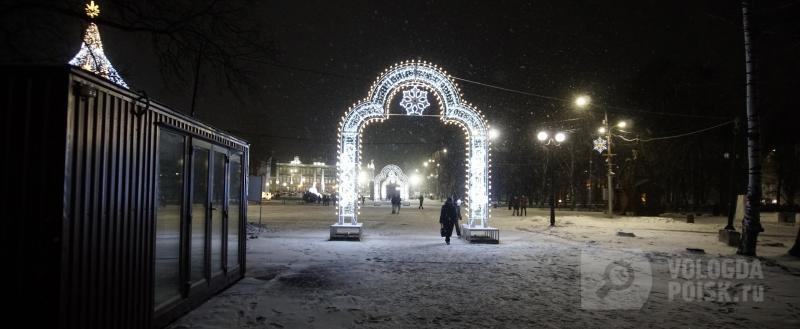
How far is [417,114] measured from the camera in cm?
1714

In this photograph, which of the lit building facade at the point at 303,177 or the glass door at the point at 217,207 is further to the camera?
the lit building facade at the point at 303,177

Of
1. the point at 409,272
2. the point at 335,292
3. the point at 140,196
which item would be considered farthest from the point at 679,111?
the point at 140,196

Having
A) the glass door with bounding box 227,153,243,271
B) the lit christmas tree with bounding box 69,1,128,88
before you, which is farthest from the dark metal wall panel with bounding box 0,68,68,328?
the lit christmas tree with bounding box 69,1,128,88

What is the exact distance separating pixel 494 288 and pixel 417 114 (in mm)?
8572

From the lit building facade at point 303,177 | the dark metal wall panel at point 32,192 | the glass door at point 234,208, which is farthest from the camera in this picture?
the lit building facade at point 303,177

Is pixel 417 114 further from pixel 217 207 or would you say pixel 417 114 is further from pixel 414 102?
pixel 217 207

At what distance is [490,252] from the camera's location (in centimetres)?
1515

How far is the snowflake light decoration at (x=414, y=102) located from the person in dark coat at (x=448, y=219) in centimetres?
353

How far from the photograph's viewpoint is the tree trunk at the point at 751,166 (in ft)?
47.1

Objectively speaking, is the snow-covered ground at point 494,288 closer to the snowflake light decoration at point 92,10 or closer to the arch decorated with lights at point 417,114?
the arch decorated with lights at point 417,114

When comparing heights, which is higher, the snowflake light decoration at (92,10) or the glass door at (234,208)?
the snowflake light decoration at (92,10)

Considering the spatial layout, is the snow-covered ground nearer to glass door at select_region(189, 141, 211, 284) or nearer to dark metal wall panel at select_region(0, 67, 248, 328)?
glass door at select_region(189, 141, 211, 284)

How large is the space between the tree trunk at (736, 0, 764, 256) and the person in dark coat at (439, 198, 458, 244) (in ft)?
27.4

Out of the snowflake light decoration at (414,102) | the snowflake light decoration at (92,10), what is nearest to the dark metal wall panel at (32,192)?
the snowflake light decoration at (92,10)
